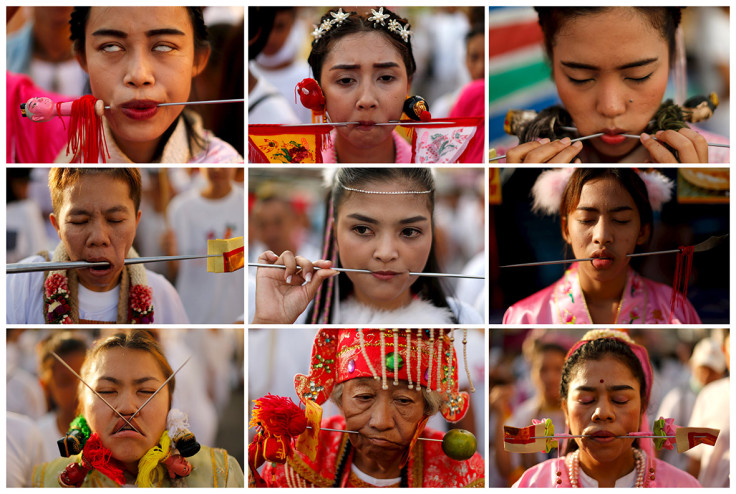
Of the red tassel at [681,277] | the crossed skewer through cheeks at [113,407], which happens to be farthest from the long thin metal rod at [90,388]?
the red tassel at [681,277]

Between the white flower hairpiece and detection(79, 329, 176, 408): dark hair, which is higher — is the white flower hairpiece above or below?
above

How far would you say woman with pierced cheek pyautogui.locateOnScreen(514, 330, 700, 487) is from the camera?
114 inches

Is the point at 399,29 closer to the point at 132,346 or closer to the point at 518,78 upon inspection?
the point at 518,78

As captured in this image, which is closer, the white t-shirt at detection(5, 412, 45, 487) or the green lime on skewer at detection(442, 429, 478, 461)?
the green lime on skewer at detection(442, 429, 478, 461)

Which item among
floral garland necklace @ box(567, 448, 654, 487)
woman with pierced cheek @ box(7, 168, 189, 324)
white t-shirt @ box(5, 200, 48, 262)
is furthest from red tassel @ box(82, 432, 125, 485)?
floral garland necklace @ box(567, 448, 654, 487)

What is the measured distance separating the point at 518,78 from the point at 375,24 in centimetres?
53

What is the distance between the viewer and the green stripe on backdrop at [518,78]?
298 cm

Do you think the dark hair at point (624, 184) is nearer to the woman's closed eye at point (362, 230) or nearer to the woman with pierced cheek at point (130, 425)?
the woman's closed eye at point (362, 230)

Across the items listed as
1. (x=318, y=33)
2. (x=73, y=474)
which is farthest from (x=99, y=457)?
(x=318, y=33)

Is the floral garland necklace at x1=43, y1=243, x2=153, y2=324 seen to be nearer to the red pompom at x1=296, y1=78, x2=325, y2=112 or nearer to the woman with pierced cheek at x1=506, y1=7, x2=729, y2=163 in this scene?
the red pompom at x1=296, y1=78, x2=325, y2=112

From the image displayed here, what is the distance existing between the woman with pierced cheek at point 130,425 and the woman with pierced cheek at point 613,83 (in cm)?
144

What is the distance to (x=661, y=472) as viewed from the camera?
296 centimetres

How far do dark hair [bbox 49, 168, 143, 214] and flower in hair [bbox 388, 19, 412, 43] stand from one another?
1.01 meters
